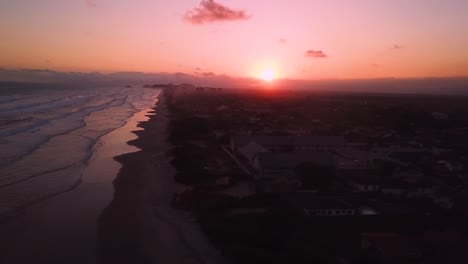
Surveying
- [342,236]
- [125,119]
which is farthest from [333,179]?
[125,119]

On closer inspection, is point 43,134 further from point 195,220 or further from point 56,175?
point 195,220

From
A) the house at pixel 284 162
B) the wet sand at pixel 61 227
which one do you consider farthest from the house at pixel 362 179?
the wet sand at pixel 61 227

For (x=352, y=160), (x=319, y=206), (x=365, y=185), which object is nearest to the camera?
(x=319, y=206)

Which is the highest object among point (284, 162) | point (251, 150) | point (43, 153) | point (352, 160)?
point (284, 162)

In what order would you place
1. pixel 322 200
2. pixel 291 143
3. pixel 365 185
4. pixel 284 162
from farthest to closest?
pixel 291 143
pixel 284 162
pixel 365 185
pixel 322 200

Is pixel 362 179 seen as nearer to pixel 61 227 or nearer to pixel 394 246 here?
pixel 394 246

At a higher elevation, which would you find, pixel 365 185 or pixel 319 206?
pixel 319 206

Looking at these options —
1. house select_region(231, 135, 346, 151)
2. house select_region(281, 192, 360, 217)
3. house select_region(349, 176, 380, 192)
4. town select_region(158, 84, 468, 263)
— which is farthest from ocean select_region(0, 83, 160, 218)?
house select_region(349, 176, 380, 192)

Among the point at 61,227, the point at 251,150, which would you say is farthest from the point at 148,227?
the point at 251,150

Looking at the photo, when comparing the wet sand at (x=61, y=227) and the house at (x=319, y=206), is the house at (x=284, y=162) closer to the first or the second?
the house at (x=319, y=206)
